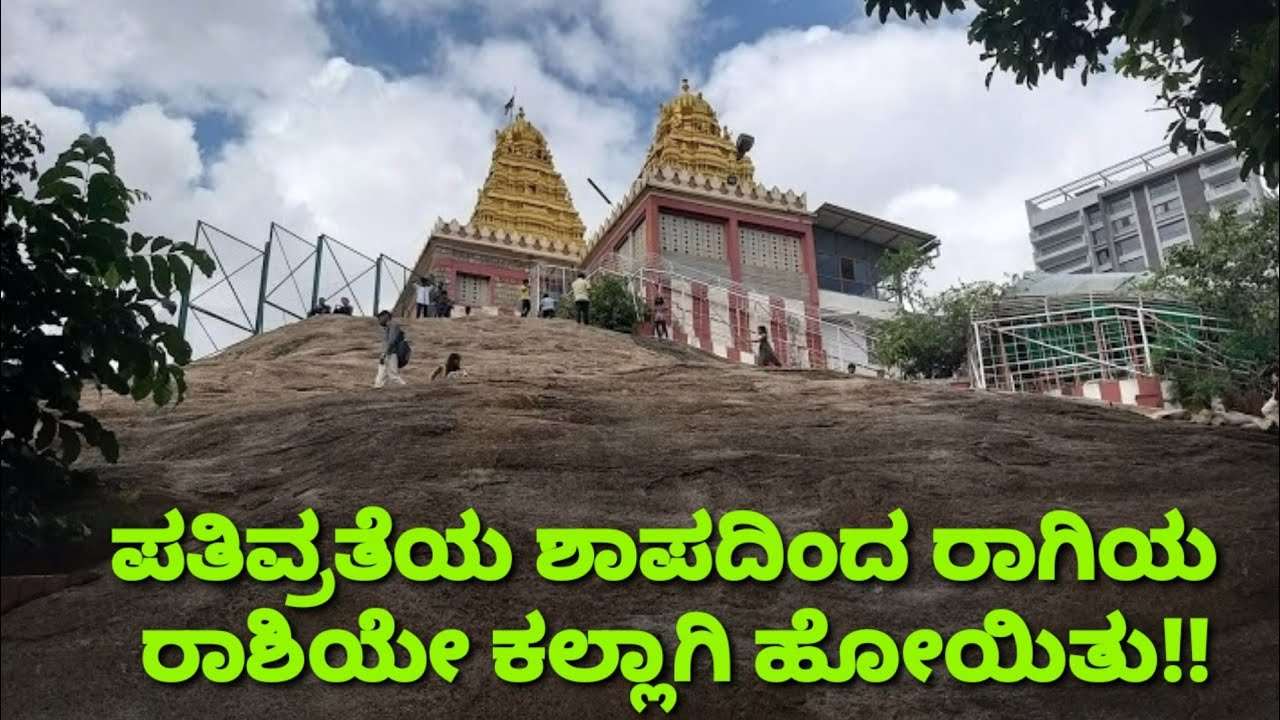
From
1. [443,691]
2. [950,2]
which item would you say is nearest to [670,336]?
[950,2]

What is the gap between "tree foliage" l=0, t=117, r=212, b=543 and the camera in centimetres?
487

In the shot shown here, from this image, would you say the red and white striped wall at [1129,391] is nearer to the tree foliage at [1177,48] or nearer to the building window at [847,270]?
the tree foliage at [1177,48]

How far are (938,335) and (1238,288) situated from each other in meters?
4.98

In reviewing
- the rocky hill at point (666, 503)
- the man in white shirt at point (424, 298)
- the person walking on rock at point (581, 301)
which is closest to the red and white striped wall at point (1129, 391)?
the rocky hill at point (666, 503)

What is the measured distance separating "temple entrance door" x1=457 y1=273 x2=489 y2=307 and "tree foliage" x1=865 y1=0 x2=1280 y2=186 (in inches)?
797

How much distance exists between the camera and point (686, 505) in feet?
22.1

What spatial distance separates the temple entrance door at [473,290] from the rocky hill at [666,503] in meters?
16.4

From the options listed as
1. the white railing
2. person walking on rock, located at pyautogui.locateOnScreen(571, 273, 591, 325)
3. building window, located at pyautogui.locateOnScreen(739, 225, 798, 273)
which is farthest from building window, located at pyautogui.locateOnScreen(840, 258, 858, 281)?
person walking on rock, located at pyautogui.locateOnScreen(571, 273, 591, 325)

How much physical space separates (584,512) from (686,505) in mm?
684

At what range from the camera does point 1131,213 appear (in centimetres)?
6325

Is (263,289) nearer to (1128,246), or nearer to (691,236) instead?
(691,236)

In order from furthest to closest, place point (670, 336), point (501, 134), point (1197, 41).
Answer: point (501, 134) → point (670, 336) → point (1197, 41)

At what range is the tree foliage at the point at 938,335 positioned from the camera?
60.0ft

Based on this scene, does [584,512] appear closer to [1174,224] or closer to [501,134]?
[501,134]
